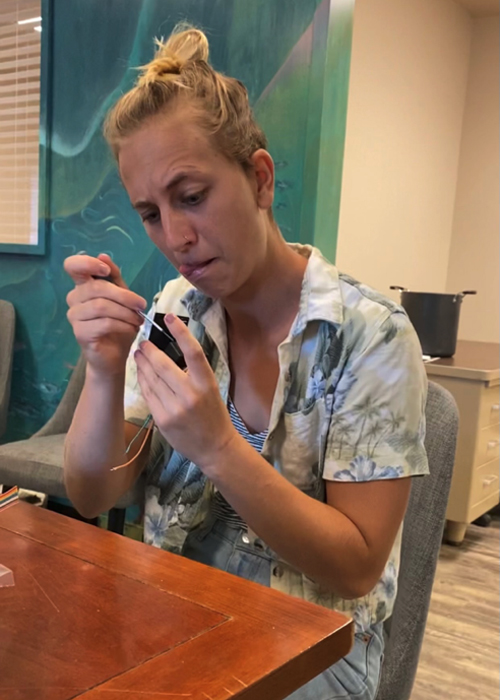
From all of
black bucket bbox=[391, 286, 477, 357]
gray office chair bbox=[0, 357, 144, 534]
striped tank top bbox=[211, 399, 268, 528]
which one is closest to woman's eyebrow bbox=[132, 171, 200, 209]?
striped tank top bbox=[211, 399, 268, 528]

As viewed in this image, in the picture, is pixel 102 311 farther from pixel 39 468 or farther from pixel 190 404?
pixel 39 468

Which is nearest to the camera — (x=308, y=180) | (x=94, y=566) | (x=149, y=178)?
(x=94, y=566)

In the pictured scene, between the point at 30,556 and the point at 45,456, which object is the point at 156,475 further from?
the point at 45,456

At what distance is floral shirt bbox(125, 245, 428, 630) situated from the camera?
0.89m

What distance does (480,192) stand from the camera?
3496mm

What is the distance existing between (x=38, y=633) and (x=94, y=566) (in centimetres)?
13

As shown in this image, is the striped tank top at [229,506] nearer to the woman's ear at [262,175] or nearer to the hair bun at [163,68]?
the woman's ear at [262,175]

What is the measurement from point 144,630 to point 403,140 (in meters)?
2.89

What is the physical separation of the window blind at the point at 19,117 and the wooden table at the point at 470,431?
1.72 meters

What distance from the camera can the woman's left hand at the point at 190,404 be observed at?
29.4 inches

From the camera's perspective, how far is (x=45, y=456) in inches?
80.5

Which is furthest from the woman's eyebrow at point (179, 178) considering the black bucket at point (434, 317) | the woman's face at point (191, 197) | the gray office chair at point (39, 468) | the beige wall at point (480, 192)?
the beige wall at point (480, 192)

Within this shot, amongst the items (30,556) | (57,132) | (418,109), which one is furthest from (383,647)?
(418,109)

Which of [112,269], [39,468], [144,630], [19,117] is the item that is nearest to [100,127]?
[19,117]
